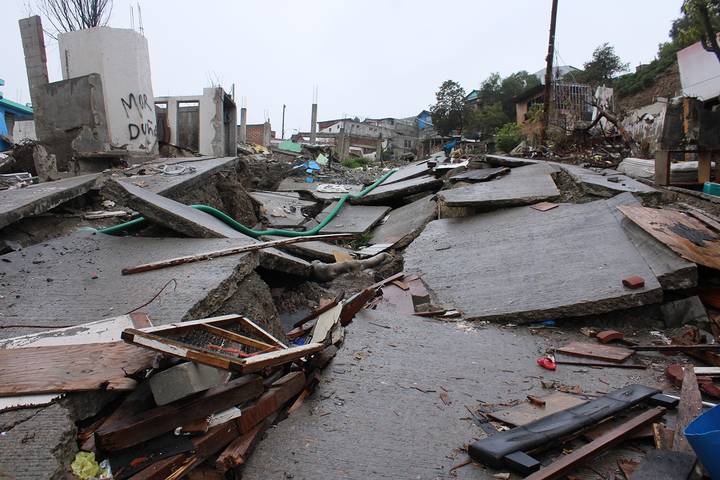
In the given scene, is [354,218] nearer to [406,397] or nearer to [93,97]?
[406,397]

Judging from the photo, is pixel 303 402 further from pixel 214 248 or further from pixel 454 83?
pixel 454 83

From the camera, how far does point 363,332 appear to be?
2578 millimetres

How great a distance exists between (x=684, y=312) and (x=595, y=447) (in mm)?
1613

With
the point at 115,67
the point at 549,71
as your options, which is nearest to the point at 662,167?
the point at 549,71

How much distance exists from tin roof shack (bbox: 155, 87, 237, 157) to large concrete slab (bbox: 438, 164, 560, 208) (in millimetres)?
9525

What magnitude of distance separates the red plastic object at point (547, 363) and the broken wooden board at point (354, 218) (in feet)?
11.8

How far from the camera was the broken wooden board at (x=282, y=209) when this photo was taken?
6.25 m

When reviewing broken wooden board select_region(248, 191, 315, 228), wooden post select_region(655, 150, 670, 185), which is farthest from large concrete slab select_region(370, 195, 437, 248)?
wooden post select_region(655, 150, 670, 185)

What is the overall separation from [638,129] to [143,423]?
13378 mm

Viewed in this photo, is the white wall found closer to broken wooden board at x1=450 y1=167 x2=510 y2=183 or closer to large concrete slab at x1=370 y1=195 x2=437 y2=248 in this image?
large concrete slab at x1=370 y1=195 x2=437 y2=248

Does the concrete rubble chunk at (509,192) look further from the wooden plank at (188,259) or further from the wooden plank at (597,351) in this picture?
the wooden plank at (188,259)

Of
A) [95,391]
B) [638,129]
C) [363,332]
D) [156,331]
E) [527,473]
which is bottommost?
[363,332]

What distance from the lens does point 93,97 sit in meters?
7.20

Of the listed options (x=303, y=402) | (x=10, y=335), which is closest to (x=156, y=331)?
(x=303, y=402)
